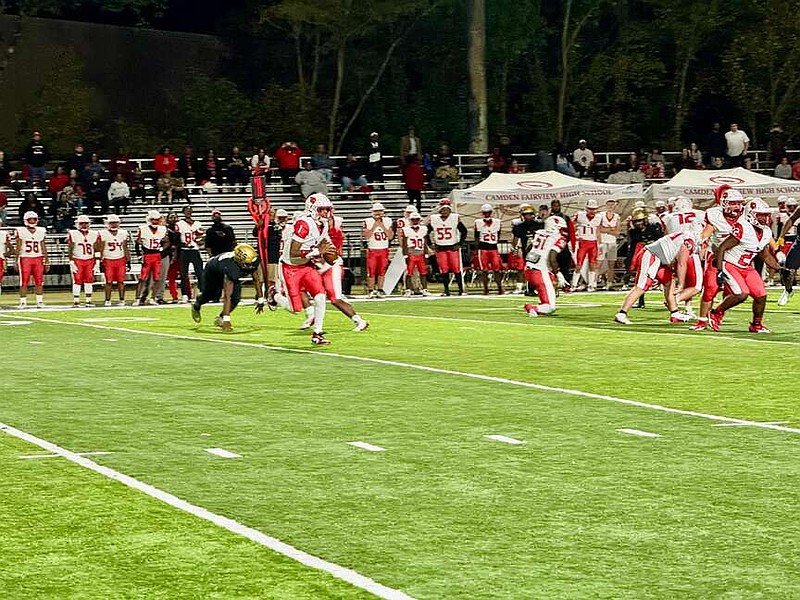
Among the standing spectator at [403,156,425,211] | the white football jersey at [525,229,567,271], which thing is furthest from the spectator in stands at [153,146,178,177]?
the white football jersey at [525,229,567,271]

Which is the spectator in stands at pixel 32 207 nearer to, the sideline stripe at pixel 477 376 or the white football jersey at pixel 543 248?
the sideline stripe at pixel 477 376

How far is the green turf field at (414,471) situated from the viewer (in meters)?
6.64

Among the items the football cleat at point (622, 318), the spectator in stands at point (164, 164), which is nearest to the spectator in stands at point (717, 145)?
the spectator in stands at point (164, 164)

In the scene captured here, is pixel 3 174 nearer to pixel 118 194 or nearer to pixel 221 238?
pixel 118 194

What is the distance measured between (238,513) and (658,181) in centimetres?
3264

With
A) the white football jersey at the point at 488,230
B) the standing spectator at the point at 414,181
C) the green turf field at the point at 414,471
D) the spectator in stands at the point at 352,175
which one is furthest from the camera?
the spectator in stands at the point at 352,175

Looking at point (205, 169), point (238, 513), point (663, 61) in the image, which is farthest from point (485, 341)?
point (663, 61)

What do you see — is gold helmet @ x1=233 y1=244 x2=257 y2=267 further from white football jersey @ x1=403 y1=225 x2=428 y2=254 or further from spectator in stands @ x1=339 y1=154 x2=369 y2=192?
spectator in stands @ x1=339 y1=154 x2=369 y2=192

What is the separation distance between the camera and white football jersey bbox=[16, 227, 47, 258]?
28172 mm

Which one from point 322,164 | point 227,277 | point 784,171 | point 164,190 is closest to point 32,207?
point 164,190

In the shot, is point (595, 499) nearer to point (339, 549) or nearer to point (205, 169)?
point (339, 549)

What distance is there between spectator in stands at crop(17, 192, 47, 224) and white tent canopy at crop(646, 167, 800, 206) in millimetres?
13454

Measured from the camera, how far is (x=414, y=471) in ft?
29.9

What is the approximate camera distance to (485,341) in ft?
60.4
